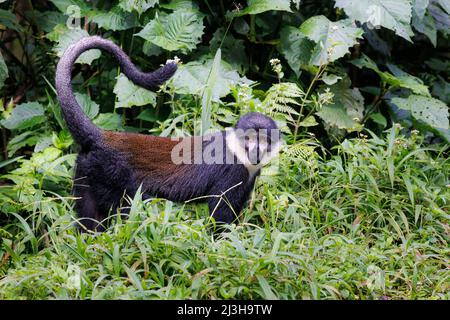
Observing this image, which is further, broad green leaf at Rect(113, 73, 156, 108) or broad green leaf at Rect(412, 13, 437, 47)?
broad green leaf at Rect(412, 13, 437, 47)

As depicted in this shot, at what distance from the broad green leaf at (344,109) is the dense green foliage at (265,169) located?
20 mm

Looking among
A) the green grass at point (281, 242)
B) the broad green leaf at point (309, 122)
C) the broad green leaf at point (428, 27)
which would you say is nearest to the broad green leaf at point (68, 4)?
the green grass at point (281, 242)

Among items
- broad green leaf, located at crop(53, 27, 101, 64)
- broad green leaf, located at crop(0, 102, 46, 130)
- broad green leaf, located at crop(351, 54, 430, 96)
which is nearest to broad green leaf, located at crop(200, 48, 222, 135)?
broad green leaf, located at crop(53, 27, 101, 64)

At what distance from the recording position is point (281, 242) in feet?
13.5

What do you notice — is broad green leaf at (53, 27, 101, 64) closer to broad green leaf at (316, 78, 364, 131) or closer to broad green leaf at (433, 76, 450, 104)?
broad green leaf at (316, 78, 364, 131)

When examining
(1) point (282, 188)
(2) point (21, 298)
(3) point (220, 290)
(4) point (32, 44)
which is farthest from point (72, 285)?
(4) point (32, 44)

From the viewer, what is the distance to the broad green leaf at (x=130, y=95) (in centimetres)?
568

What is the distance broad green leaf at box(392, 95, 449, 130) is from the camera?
6039 millimetres

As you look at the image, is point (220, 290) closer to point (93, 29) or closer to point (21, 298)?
point (21, 298)

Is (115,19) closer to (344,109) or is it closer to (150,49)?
(150,49)

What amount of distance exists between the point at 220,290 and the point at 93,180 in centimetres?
149

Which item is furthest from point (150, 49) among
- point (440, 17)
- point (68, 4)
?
point (440, 17)

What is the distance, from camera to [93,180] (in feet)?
15.5

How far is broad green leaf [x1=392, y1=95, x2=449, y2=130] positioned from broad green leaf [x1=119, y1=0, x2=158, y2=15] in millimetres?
2296
